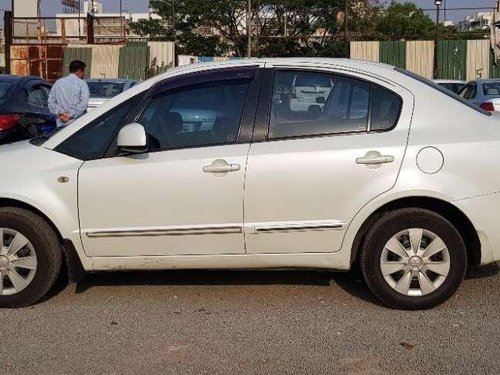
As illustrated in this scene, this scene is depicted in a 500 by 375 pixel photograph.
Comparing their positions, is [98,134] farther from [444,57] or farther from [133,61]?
[444,57]

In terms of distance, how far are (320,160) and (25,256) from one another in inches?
82.8

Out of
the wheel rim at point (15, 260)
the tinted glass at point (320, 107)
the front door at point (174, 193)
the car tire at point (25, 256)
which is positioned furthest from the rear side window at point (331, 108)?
the wheel rim at point (15, 260)

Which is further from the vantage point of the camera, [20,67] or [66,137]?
[20,67]

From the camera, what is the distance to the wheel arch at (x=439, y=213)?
4535 mm

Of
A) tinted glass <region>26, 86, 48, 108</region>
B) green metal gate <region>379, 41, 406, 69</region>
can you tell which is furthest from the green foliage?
tinted glass <region>26, 86, 48, 108</region>

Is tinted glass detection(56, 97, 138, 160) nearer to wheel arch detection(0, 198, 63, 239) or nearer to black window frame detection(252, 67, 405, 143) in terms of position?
wheel arch detection(0, 198, 63, 239)

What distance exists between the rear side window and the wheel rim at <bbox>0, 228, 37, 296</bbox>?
6.00 ft

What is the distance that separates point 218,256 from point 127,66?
28.0 metres

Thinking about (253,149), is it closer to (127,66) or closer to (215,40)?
(127,66)

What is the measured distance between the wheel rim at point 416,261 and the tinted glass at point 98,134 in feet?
6.56

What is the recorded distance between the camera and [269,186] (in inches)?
175

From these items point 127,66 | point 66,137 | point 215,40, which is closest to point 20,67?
point 127,66

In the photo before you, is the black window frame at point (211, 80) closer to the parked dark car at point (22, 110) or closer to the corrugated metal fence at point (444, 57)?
the parked dark car at point (22, 110)

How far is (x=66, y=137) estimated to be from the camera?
4730 millimetres
